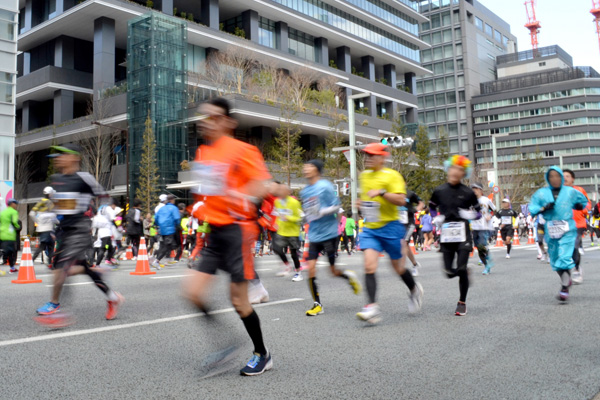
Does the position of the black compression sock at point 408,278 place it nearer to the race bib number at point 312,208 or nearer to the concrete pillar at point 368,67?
the race bib number at point 312,208

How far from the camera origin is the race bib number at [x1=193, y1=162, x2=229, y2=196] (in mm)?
3912

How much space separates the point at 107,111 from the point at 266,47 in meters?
13.4

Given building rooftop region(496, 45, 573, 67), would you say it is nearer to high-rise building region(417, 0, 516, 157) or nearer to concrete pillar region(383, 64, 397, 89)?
high-rise building region(417, 0, 516, 157)

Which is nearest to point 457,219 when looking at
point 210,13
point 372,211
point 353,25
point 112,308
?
point 372,211

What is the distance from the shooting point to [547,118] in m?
87.6

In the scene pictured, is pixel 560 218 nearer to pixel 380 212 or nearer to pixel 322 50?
pixel 380 212

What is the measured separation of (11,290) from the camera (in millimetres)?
9422

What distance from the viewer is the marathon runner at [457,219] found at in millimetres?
6441

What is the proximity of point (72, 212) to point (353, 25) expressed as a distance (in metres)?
52.8

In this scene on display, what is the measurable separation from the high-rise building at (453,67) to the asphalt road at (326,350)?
275 feet

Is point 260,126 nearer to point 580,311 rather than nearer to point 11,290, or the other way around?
point 11,290

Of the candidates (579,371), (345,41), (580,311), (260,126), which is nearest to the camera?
(579,371)

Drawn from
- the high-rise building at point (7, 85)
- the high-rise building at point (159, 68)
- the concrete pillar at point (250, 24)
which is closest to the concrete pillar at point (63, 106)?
the high-rise building at point (159, 68)

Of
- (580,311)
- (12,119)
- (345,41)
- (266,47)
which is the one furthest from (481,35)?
(580,311)
